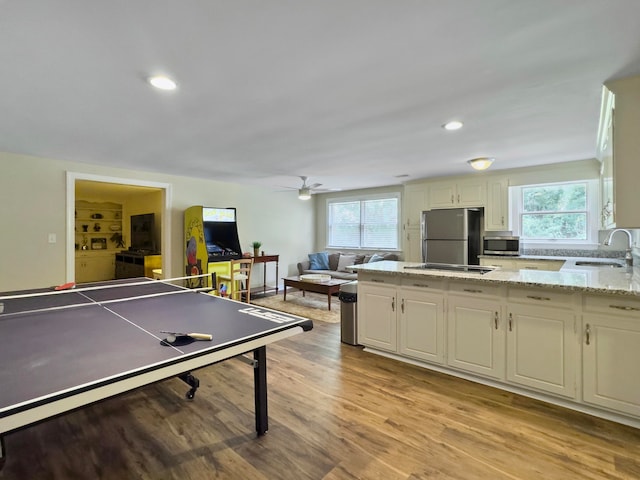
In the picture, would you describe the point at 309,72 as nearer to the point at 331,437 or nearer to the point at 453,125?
the point at 453,125

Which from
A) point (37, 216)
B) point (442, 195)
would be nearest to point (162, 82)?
point (37, 216)

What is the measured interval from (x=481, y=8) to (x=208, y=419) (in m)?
2.77

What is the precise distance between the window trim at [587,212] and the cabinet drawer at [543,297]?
286cm

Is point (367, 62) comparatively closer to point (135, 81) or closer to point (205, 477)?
point (135, 81)

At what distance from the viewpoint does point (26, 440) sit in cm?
196

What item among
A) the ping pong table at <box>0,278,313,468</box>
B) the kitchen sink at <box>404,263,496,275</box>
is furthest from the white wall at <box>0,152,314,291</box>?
the kitchen sink at <box>404,263,496,275</box>

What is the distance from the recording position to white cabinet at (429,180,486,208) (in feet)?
16.5

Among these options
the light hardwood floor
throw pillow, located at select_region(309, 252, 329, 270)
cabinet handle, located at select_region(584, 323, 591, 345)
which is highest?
throw pillow, located at select_region(309, 252, 329, 270)

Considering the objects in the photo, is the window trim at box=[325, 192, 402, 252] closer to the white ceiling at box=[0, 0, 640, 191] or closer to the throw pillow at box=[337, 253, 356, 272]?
the throw pillow at box=[337, 253, 356, 272]

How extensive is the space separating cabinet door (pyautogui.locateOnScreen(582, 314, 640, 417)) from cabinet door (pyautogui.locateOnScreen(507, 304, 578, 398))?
0.08 meters

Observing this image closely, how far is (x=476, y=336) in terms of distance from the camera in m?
2.66

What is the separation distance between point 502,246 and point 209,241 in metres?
4.73

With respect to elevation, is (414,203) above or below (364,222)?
above

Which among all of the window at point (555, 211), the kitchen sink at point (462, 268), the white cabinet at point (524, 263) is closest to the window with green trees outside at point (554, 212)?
the window at point (555, 211)
